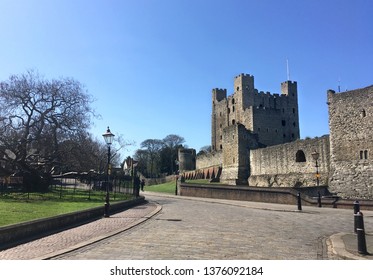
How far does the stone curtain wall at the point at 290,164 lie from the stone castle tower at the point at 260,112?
18.7 m

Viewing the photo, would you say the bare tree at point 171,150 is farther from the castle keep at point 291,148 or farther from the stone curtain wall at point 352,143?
the stone curtain wall at point 352,143

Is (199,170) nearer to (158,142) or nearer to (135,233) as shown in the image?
(158,142)

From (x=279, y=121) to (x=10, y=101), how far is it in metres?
48.0

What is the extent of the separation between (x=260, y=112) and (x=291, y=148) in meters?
26.4

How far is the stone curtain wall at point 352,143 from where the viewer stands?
28281mm

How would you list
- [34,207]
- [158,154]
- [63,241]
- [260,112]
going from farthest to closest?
1. [158,154]
2. [260,112]
3. [34,207]
4. [63,241]

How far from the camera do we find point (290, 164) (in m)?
37.6

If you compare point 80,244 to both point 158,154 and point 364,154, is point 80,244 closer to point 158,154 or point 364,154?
point 364,154

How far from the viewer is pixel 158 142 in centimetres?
10719

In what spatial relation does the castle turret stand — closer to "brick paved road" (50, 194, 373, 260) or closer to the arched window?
the arched window

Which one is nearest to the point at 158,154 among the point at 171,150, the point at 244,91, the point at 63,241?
the point at 171,150

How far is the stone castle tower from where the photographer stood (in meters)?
63.1

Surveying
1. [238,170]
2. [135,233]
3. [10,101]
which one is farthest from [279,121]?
[135,233]

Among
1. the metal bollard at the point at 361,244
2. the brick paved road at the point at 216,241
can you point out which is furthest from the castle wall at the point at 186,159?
the metal bollard at the point at 361,244
